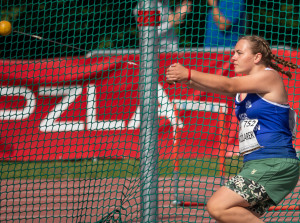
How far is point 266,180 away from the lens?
3.79 meters

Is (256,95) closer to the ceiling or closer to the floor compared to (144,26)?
closer to the floor

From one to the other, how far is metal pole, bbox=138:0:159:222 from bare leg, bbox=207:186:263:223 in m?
1.31

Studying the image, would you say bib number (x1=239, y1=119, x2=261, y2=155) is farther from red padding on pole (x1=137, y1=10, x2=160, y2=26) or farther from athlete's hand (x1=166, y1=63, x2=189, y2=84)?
red padding on pole (x1=137, y1=10, x2=160, y2=26)

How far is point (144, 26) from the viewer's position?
5035 mm

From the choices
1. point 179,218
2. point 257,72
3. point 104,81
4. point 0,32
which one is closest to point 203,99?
point 104,81

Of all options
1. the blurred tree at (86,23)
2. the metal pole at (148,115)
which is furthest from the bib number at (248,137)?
the blurred tree at (86,23)

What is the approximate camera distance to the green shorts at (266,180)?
148 inches

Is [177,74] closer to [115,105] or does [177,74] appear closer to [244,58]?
[244,58]

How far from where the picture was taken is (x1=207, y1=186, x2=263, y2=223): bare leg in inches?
145

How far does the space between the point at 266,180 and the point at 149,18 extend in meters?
1.95

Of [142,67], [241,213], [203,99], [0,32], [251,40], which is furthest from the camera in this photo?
[203,99]

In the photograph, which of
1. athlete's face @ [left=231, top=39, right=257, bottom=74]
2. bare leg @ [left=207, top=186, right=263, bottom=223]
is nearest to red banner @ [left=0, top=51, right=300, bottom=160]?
athlete's face @ [left=231, top=39, right=257, bottom=74]

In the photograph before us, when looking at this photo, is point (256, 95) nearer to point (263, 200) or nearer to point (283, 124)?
point (283, 124)

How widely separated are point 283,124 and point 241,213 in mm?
697
